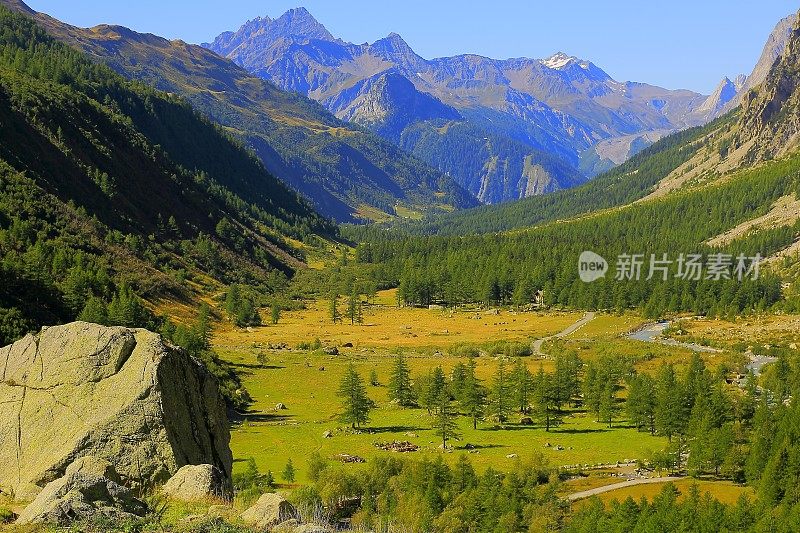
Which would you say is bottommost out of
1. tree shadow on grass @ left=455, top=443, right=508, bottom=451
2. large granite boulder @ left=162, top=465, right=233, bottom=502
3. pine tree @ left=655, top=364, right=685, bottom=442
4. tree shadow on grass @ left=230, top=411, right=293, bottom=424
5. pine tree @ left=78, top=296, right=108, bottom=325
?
tree shadow on grass @ left=230, top=411, right=293, bottom=424

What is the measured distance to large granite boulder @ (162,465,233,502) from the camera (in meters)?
20.5

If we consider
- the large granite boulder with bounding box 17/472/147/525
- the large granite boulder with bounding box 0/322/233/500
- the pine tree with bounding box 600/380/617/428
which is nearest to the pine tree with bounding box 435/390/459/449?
the pine tree with bounding box 600/380/617/428

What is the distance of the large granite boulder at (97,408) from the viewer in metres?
22.1

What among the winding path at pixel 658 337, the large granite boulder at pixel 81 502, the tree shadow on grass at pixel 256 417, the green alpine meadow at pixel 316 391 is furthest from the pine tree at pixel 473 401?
the large granite boulder at pixel 81 502

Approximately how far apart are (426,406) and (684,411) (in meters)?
34.6

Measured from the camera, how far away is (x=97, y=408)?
75.9ft

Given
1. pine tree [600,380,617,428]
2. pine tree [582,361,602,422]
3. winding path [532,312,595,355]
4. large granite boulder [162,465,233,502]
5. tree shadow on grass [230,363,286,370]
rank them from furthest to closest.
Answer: winding path [532,312,595,355] → tree shadow on grass [230,363,286,370] → pine tree [582,361,602,422] → pine tree [600,380,617,428] → large granite boulder [162,465,233,502]

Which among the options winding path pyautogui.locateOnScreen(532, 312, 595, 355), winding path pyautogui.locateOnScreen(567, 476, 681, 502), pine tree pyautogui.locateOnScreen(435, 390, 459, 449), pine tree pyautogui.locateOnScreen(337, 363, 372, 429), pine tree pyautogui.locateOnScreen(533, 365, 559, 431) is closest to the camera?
winding path pyautogui.locateOnScreen(567, 476, 681, 502)

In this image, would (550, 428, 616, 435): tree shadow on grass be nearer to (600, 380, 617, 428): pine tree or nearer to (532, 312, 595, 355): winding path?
(600, 380, 617, 428): pine tree

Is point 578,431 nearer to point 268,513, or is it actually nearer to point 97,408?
point 97,408

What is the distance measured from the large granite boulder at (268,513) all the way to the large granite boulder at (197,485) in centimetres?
186

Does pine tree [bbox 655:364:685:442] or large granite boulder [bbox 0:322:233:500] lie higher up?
large granite boulder [bbox 0:322:233:500]

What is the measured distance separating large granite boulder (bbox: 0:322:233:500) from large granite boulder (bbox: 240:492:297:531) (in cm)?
483

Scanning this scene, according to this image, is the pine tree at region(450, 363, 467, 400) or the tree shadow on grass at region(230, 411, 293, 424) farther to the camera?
the pine tree at region(450, 363, 467, 400)
